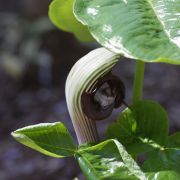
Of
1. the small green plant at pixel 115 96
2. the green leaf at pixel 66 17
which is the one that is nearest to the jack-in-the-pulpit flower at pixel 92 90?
the small green plant at pixel 115 96

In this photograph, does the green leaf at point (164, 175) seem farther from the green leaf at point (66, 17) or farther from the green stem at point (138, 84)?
the green leaf at point (66, 17)

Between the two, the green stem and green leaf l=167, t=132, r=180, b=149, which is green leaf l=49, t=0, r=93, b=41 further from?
green leaf l=167, t=132, r=180, b=149

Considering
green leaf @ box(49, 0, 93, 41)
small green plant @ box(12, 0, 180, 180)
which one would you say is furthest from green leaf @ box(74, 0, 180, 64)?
green leaf @ box(49, 0, 93, 41)

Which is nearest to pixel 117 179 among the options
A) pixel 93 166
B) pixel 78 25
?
pixel 93 166

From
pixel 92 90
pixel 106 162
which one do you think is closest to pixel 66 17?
pixel 92 90

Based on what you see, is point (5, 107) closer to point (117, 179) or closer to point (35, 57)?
point (35, 57)

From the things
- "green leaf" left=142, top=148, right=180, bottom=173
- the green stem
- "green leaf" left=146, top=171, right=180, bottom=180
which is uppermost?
the green stem
